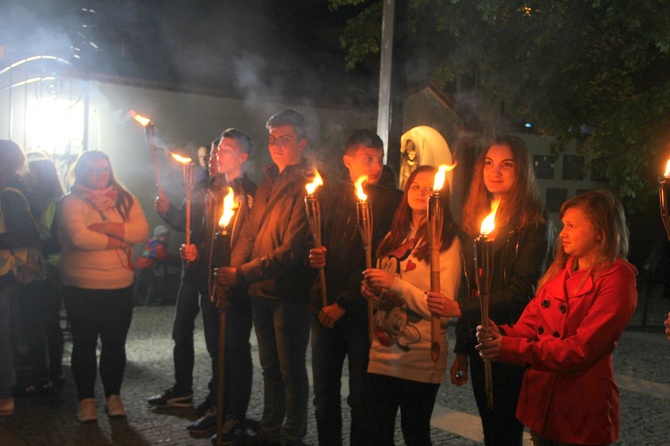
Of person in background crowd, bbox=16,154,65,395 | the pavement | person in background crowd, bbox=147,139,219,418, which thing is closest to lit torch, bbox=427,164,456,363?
the pavement

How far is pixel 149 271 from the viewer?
40.7ft

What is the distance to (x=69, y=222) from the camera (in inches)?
225

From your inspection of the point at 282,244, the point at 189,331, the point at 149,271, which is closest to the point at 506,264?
the point at 282,244

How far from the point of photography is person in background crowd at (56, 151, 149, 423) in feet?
18.8

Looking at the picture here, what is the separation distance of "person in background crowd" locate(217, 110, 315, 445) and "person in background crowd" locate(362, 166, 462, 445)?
111 cm

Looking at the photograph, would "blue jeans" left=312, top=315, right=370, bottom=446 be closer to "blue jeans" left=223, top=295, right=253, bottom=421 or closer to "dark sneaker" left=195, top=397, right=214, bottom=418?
"blue jeans" left=223, top=295, right=253, bottom=421

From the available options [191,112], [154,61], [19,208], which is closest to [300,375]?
[19,208]

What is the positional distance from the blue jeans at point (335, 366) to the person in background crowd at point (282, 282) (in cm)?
41

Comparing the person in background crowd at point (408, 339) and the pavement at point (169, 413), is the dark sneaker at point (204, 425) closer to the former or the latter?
the pavement at point (169, 413)

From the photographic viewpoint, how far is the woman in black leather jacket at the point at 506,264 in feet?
12.1

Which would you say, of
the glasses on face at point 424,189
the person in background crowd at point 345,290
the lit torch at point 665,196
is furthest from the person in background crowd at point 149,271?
the lit torch at point 665,196

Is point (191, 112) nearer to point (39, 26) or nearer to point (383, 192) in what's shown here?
point (39, 26)

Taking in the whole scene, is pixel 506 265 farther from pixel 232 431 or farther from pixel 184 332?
pixel 184 332

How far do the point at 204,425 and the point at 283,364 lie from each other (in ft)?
3.19
